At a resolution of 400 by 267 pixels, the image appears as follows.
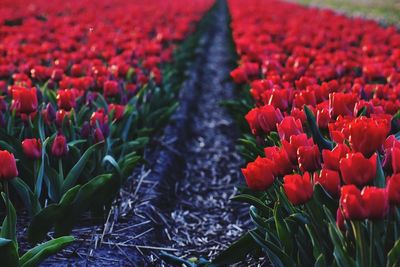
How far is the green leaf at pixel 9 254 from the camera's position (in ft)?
6.59

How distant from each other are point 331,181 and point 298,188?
4.4 inches

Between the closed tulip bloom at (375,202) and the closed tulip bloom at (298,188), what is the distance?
29 centimetres

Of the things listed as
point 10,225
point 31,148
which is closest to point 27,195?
point 31,148

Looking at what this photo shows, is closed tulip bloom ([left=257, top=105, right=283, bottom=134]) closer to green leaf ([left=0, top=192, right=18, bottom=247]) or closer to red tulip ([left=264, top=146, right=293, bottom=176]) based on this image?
red tulip ([left=264, top=146, right=293, bottom=176])

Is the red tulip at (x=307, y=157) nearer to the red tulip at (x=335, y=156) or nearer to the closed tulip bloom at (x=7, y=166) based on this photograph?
the red tulip at (x=335, y=156)

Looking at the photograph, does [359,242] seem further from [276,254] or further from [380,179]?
[276,254]

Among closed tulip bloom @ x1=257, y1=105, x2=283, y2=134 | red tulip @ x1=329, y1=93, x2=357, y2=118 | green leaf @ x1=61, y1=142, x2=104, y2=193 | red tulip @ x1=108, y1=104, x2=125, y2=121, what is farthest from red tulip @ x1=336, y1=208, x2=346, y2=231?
red tulip @ x1=108, y1=104, x2=125, y2=121

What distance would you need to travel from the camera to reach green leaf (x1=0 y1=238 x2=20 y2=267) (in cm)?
201

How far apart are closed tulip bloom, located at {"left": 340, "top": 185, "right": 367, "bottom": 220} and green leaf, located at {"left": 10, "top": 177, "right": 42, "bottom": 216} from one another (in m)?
1.54

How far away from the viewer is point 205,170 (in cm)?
481

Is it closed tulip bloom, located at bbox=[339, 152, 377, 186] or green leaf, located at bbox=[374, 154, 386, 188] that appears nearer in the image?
closed tulip bloom, located at bbox=[339, 152, 377, 186]

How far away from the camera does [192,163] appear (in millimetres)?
4926

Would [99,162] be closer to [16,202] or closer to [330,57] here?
[16,202]

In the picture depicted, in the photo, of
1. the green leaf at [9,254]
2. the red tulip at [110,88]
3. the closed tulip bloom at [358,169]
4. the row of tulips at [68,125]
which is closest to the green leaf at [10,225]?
the row of tulips at [68,125]
